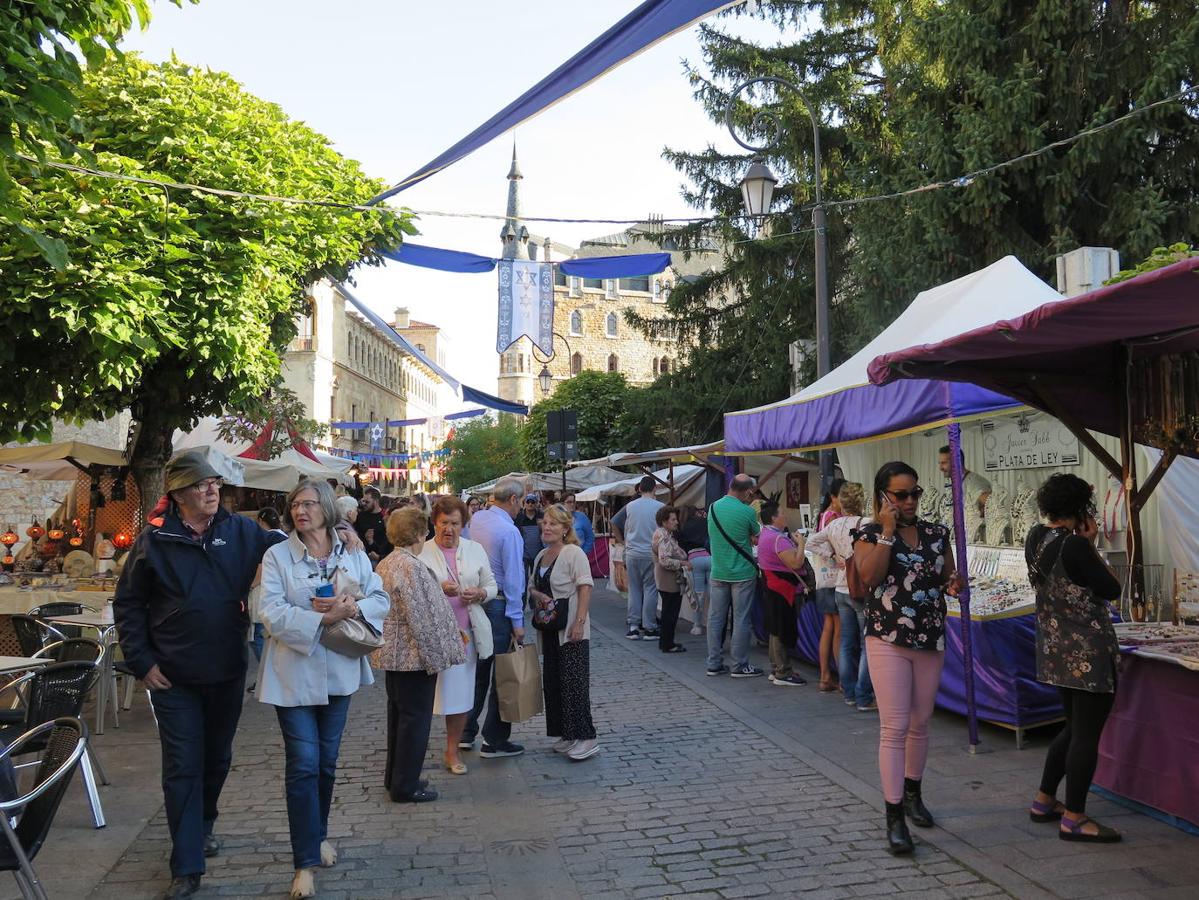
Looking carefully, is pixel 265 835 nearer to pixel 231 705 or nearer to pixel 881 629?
pixel 231 705

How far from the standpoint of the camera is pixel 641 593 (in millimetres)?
13336

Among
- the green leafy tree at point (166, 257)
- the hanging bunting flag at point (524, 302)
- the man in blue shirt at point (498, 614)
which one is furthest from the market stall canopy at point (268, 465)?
the man in blue shirt at point (498, 614)

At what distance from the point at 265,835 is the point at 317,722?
44.6 inches

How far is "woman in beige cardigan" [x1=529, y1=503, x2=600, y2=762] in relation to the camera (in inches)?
267

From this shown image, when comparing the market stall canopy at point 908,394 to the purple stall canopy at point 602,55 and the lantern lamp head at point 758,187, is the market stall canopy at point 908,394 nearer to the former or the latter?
the purple stall canopy at point 602,55

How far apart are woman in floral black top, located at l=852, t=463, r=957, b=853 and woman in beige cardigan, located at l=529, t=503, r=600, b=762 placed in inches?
91.7

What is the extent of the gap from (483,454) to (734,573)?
5675 centimetres

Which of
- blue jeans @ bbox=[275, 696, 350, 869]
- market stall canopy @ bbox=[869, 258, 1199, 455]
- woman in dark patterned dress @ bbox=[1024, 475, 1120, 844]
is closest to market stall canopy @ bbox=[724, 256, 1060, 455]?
market stall canopy @ bbox=[869, 258, 1199, 455]

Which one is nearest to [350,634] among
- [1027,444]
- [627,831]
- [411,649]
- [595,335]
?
[411,649]

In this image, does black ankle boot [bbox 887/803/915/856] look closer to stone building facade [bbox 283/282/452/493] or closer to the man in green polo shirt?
the man in green polo shirt

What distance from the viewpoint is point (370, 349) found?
67.8m

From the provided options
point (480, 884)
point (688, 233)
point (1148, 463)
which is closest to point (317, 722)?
point (480, 884)

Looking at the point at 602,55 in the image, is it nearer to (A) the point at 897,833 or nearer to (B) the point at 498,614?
(B) the point at 498,614

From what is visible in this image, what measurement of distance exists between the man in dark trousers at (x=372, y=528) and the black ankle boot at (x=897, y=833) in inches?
364
